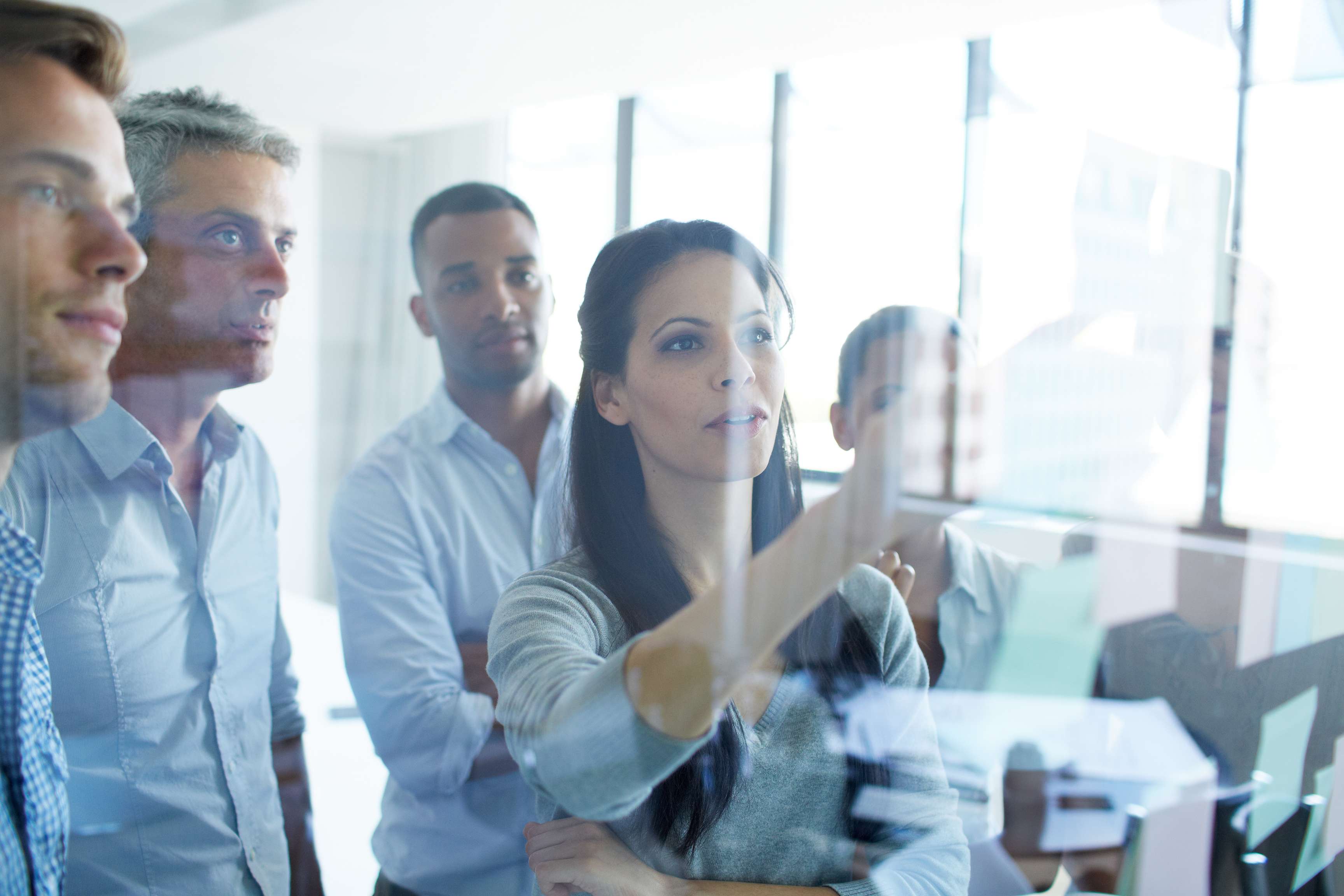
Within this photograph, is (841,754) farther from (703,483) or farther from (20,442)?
(20,442)

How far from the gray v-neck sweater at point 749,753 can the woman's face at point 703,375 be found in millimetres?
118

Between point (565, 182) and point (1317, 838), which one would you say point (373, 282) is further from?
point (1317, 838)

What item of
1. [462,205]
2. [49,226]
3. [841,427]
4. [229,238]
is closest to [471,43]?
[462,205]

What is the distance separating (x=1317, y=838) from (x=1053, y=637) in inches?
10.3

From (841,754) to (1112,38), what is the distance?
631 millimetres

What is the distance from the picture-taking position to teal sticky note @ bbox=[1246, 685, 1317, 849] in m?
0.71

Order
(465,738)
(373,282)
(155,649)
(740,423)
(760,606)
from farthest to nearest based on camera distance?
1. (373,282)
2. (465,738)
3. (155,649)
4. (740,423)
5. (760,606)

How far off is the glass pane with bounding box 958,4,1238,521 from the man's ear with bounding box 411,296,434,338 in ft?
1.77

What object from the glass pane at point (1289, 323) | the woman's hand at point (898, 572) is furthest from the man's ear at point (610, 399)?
the glass pane at point (1289, 323)

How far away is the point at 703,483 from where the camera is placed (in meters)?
0.57

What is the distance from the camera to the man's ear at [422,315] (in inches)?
34.9

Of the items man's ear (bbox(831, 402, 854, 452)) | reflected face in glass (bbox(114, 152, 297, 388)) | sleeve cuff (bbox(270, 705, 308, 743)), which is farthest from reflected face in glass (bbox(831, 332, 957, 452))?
sleeve cuff (bbox(270, 705, 308, 743))

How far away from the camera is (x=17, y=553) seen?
1.82ft

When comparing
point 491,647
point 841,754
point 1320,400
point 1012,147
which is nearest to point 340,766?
point 491,647
